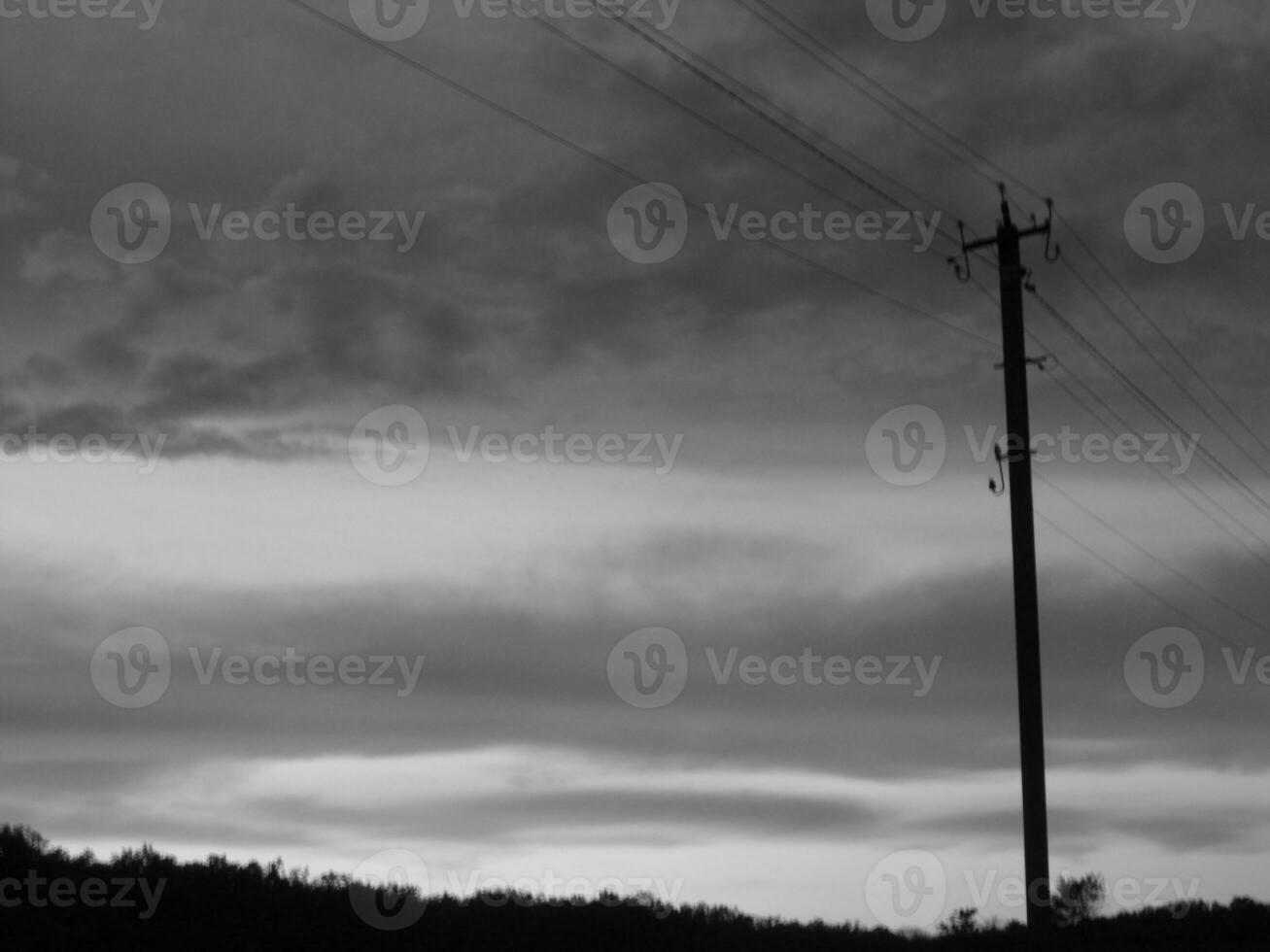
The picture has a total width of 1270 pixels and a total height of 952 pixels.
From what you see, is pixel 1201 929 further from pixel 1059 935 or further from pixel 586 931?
pixel 586 931

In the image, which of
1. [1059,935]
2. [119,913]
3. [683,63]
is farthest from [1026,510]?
[119,913]

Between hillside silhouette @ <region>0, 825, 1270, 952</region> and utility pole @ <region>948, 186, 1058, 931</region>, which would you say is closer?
hillside silhouette @ <region>0, 825, 1270, 952</region>

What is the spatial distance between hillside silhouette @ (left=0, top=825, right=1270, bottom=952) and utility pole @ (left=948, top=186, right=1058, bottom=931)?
1.13 m

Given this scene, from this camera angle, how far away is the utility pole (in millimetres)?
21812

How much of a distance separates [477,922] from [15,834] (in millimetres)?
7202

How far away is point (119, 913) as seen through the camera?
18.5 metres

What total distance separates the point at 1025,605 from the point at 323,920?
11.9 meters

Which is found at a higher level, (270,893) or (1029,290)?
(1029,290)
